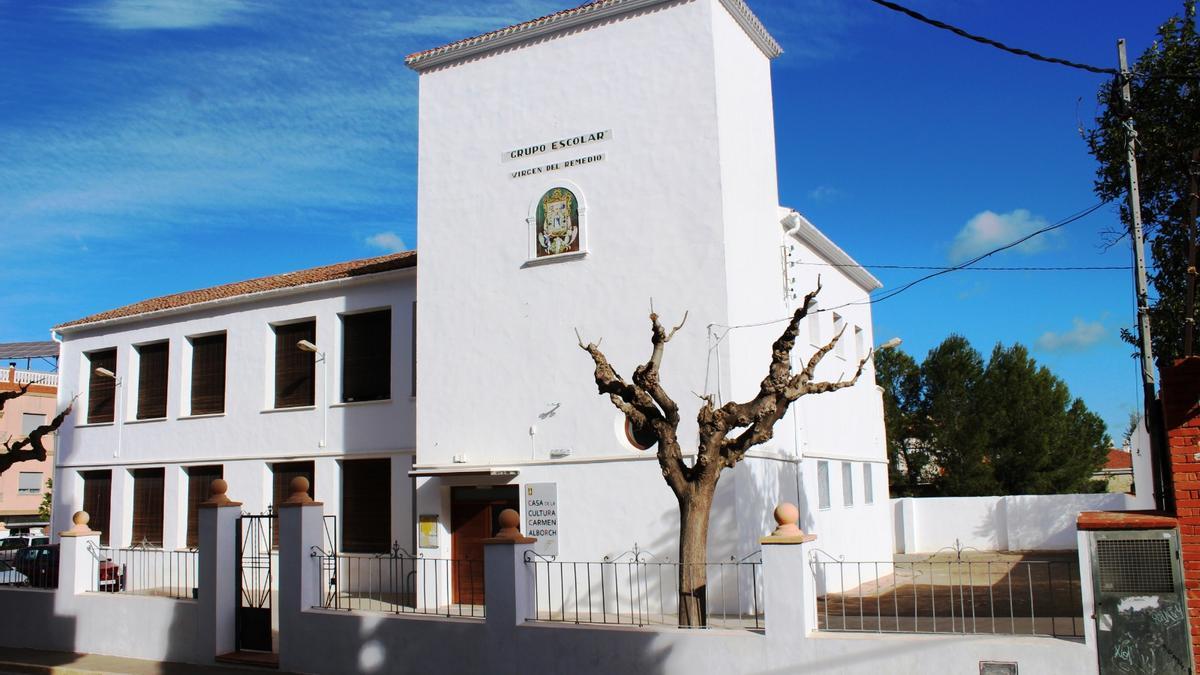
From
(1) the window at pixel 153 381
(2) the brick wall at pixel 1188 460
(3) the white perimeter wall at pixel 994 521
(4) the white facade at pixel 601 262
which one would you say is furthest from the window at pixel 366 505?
(3) the white perimeter wall at pixel 994 521

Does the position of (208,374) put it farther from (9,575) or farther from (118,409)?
(9,575)

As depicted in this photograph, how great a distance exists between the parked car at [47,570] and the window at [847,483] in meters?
13.6

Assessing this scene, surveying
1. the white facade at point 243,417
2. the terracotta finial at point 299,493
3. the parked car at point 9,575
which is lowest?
the parked car at point 9,575

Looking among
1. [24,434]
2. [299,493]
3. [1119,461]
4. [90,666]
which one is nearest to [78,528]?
[90,666]

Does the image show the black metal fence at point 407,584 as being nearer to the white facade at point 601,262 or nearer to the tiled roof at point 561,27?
the white facade at point 601,262

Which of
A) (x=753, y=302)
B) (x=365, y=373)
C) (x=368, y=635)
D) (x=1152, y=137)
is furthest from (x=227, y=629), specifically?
(x=1152, y=137)

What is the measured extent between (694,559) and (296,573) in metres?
5.03

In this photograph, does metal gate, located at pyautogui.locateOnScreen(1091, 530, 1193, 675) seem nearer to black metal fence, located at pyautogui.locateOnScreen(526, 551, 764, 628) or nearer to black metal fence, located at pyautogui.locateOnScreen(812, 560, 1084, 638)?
black metal fence, located at pyautogui.locateOnScreen(812, 560, 1084, 638)

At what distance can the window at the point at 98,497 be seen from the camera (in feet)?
73.3

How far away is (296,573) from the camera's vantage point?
39.7 feet

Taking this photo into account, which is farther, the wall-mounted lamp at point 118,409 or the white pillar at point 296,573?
the wall-mounted lamp at point 118,409

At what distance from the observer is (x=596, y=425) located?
50.0ft

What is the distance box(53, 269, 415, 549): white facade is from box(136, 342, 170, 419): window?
189mm

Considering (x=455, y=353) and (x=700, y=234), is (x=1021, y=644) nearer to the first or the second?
(x=700, y=234)
